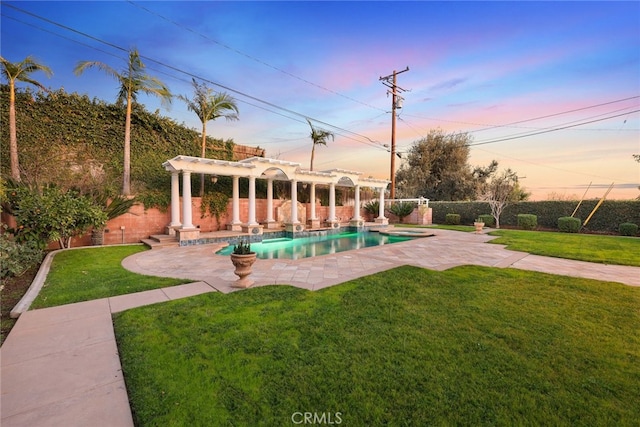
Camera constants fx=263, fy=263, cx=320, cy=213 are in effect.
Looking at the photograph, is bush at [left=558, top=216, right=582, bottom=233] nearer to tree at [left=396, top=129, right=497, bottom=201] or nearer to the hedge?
the hedge

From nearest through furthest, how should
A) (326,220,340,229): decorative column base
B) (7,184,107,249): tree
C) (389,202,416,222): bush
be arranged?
1. (7,184,107,249): tree
2. (326,220,340,229): decorative column base
3. (389,202,416,222): bush

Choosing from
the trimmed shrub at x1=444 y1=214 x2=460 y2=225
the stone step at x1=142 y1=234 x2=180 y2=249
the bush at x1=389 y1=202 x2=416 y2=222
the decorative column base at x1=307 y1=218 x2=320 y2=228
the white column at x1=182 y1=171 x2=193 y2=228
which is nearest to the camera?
the stone step at x1=142 y1=234 x2=180 y2=249

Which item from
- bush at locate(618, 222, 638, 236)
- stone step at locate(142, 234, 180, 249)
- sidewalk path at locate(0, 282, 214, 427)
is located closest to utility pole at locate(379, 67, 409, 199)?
bush at locate(618, 222, 638, 236)

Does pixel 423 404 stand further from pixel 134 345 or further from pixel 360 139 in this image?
pixel 360 139

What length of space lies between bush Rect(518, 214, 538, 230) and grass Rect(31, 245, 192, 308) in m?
19.8

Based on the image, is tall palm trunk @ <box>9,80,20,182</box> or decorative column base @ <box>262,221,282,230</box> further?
decorative column base @ <box>262,221,282,230</box>

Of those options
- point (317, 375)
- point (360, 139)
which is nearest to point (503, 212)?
point (360, 139)

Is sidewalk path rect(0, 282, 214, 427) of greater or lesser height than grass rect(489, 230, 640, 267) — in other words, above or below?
below

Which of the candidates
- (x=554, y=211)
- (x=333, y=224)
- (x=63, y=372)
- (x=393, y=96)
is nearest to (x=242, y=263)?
(x=63, y=372)

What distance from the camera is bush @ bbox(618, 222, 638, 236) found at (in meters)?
13.7

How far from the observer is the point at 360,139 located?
66.0ft

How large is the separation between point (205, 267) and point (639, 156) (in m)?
22.8

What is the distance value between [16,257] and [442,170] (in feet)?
95.8

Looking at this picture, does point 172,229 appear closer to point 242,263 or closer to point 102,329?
point 242,263
